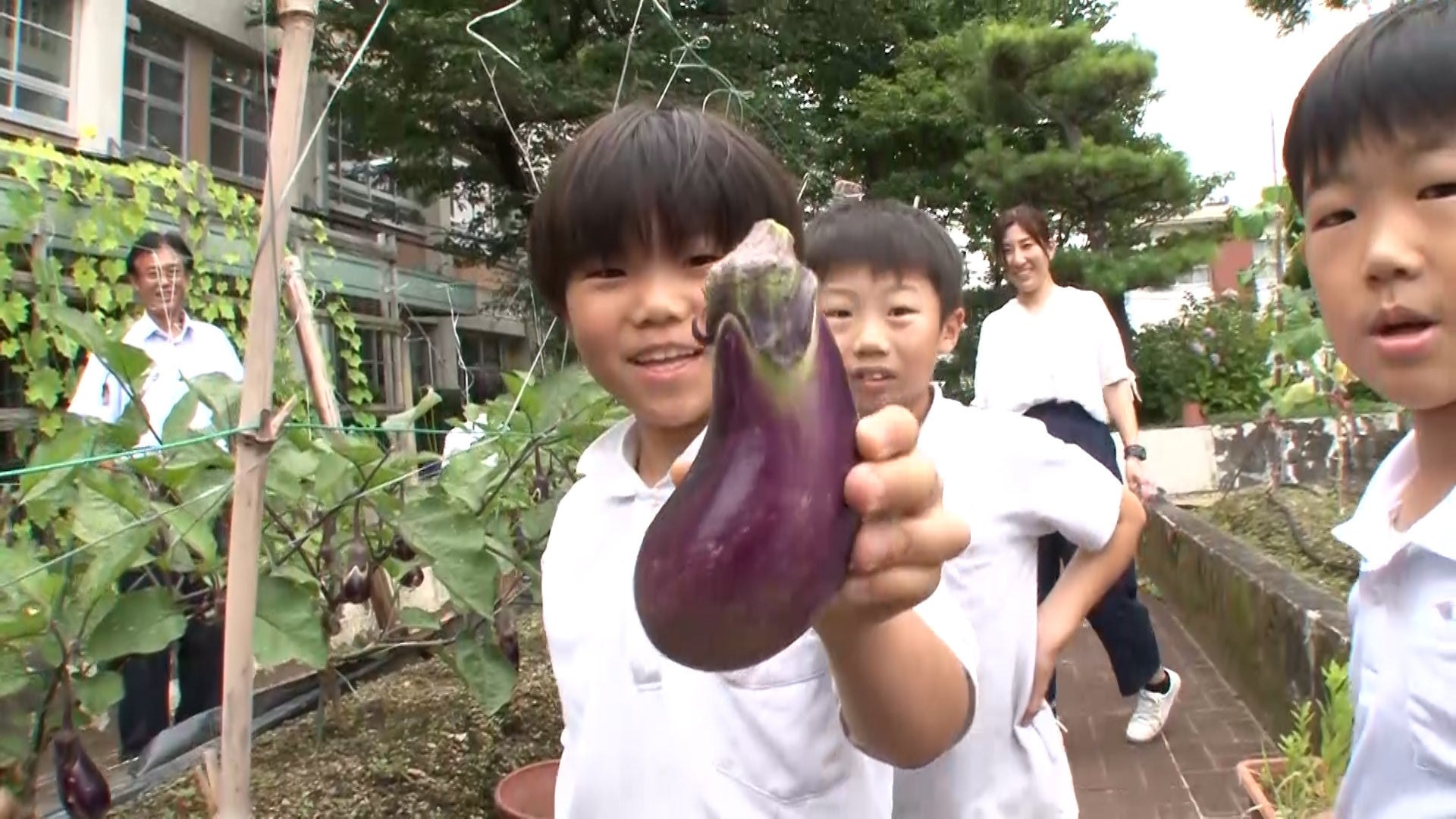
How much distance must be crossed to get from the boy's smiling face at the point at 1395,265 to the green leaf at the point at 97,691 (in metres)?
1.99

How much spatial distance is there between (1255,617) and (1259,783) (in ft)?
4.26

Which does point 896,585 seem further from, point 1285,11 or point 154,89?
point 154,89

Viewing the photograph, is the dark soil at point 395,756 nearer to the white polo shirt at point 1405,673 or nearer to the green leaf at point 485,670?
the green leaf at point 485,670

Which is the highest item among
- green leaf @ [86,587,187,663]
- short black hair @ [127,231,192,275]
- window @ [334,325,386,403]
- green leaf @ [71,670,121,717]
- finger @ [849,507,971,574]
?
window @ [334,325,386,403]

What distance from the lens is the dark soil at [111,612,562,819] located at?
2.41 meters

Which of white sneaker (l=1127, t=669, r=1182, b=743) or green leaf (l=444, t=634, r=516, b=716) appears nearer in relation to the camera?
green leaf (l=444, t=634, r=516, b=716)

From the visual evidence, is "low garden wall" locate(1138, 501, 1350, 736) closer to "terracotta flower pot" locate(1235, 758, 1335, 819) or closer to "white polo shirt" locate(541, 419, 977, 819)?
"terracotta flower pot" locate(1235, 758, 1335, 819)

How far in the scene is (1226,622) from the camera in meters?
4.72

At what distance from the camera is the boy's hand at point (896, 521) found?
67cm

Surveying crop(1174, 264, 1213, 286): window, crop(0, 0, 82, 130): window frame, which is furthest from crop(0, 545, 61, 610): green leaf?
crop(1174, 264, 1213, 286): window

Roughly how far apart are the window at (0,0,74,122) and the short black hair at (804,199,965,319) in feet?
31.2

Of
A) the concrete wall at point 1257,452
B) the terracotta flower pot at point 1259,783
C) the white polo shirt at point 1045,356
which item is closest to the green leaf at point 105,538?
the white polo shirt at point 1045,356

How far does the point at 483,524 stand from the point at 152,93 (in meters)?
10.1

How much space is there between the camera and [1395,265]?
914mm
